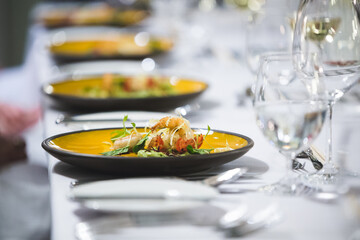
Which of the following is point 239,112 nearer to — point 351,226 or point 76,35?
point 351,226

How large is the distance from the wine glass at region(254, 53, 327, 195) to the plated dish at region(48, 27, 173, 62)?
65.5 inches

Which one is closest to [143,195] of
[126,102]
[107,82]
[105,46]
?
[126,102]

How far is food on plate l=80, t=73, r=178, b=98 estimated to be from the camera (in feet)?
5.64

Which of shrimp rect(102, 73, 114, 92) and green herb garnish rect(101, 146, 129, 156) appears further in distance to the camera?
shrimp rect(102, 73, 114, 92)

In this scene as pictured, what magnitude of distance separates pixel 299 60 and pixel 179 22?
8.78 feet

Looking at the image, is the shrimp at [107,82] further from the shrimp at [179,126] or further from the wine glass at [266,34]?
the shrimp at [179,126]


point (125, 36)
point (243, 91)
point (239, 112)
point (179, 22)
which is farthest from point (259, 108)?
point (179, 22)

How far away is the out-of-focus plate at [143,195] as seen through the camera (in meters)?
0.73

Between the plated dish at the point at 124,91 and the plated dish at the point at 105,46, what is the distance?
0.62 m

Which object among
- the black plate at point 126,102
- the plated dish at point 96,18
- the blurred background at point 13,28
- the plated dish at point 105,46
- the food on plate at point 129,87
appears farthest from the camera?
the blurred background at point 13,28

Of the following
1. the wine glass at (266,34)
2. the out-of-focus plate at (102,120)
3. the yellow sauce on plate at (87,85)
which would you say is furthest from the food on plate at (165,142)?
the yellow sauce on plate at (87,85)

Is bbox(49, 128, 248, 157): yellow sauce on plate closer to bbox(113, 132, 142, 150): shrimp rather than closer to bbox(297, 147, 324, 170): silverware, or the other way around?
bbox(113, 132, 142, 150): shrimp

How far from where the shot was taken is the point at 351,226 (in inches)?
29.3

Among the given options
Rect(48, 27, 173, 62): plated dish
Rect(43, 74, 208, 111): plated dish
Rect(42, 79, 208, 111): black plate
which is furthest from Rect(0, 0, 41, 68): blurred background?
Rect(42, 79, 208, 111): black plate
